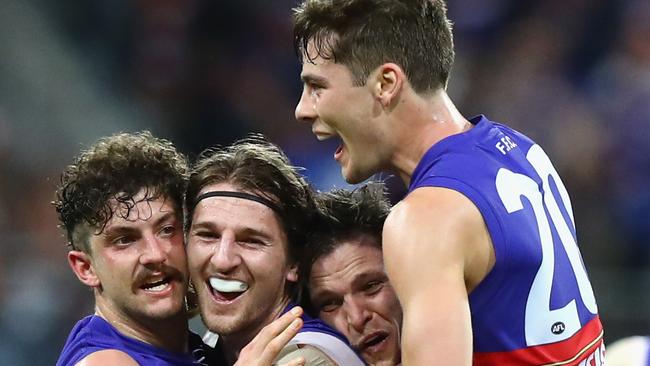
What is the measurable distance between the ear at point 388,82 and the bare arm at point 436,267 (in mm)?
401

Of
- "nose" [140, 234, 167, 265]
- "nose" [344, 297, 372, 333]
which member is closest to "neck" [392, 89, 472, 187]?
"nose" [344, 297, 372, 333]

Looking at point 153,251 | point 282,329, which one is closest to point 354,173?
point 282,329

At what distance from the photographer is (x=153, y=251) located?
3928 mm

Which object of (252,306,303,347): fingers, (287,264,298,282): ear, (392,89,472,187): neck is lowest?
(252,306,303,347): fingers

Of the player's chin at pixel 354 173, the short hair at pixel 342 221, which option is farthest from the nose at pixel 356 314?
the player's chin at pixel 354 173

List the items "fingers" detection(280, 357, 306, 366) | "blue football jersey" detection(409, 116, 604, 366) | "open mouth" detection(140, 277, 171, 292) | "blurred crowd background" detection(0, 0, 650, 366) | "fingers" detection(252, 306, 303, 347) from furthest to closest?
"blurred crowd background" detection(0, 0, 650, 366) → "open mouth" detection(140, 277, 171, 292) → "fingers" detection(252, 306, 303, 347) → "fingers" detection(280, 357, 306, 366) → "blue football jersey" detection(409, 116, 604, 366)

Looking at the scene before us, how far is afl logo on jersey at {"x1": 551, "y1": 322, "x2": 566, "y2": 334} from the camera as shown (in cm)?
314

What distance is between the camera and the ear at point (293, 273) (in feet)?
13.1

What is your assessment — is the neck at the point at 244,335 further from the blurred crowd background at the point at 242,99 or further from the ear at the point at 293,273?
the blurred crowd background at the point at 242,99

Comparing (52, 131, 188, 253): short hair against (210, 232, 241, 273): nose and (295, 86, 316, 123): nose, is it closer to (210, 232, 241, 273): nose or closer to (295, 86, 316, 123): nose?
(210, 232, 241, 273): nose

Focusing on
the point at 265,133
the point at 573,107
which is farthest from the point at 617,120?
the point at 265,133

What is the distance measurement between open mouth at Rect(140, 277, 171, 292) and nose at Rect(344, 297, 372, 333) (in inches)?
25.7

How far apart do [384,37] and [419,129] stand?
0.30 metres

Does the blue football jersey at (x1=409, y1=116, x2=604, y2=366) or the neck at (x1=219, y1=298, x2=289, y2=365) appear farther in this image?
the neck at (x1=219, y1=298, x2=289, y2=365)
